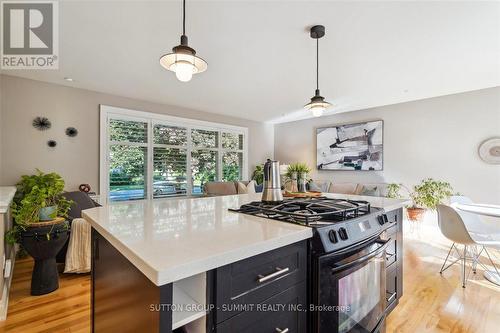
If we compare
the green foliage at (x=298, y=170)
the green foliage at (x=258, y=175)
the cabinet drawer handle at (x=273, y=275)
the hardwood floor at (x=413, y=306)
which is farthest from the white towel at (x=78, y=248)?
the green foliage at (x=258, y=175)

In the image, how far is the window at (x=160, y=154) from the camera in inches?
174

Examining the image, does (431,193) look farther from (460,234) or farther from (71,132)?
(71,132)

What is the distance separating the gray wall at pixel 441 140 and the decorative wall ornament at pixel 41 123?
556 cm

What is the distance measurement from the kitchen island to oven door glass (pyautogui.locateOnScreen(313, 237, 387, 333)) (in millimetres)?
A: 97

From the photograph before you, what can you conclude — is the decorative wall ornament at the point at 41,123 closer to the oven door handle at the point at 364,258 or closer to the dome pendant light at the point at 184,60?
the dome pendant light at the point at 184,60

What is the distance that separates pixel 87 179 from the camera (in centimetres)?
412

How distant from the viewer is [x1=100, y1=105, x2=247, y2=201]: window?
4.41 meters

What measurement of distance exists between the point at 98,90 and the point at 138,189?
6.05 feet

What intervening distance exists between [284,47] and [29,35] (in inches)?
101

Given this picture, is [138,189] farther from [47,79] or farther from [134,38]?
[134,38]

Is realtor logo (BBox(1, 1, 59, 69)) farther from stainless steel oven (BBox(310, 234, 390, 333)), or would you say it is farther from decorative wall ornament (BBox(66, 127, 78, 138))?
stainless steel oven (BBox(310, 234, 390, 333))

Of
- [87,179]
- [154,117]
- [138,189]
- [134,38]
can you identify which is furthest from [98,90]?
[134,38]

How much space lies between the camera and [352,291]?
1.21 metres

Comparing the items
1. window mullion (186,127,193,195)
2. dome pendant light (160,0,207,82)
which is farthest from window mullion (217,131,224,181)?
dome pendant light (160,0,207,82)
